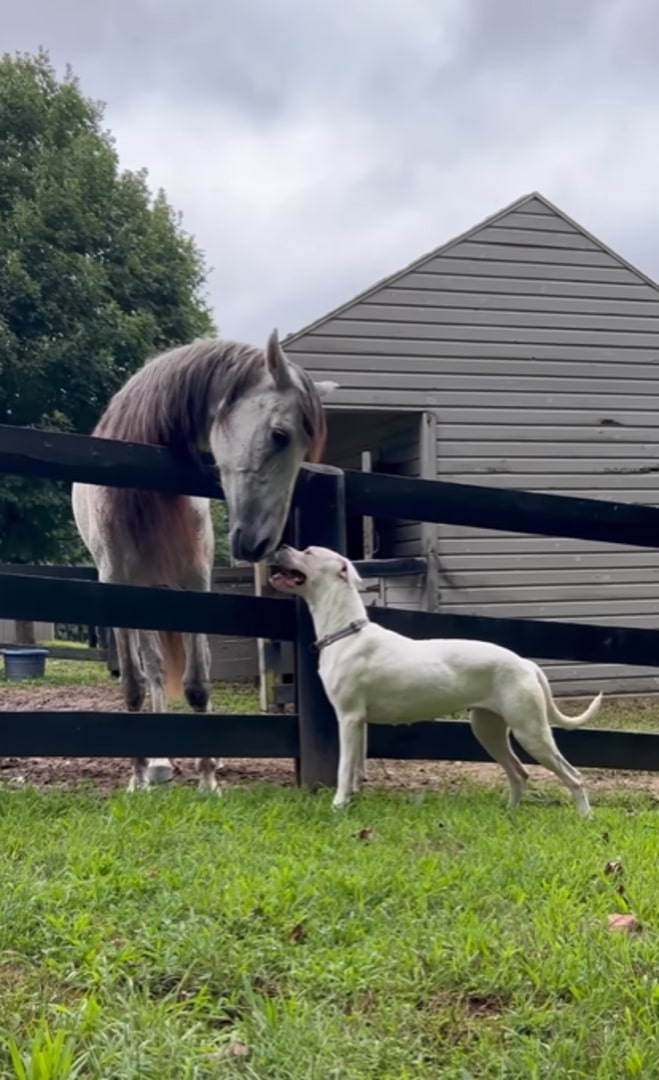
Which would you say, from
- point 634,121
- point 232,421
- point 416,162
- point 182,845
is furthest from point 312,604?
Result: point 416,162

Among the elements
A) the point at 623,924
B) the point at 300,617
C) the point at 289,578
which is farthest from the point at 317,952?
the point at 300,617

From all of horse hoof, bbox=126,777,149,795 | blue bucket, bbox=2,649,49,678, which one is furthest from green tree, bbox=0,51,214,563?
horse hoof, bbox=126,777,149,795

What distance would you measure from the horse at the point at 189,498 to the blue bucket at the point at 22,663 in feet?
19.4

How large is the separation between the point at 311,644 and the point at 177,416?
1098 millimetres

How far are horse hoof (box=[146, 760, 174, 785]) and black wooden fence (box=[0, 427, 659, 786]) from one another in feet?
1.91

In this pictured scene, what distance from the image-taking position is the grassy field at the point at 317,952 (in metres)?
1.38

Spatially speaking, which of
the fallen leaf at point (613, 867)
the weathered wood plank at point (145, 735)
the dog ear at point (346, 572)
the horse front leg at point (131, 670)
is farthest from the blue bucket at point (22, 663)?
the fallen leaf at point (613, 867)

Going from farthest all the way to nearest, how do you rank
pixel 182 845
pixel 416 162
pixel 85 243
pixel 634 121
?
pixel 85 243
pixel 416 162
pixel 634 121
pixel 182 845

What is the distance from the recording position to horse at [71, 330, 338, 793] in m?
3.14

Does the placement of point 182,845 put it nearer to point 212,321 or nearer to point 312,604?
point 312,604

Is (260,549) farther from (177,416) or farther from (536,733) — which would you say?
(536,733)

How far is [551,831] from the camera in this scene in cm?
285

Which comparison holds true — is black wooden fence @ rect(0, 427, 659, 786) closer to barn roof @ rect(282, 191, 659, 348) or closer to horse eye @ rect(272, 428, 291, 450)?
horse eye @ rect(272, 428, 291, 450)

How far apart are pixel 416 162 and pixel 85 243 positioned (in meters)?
6.69
